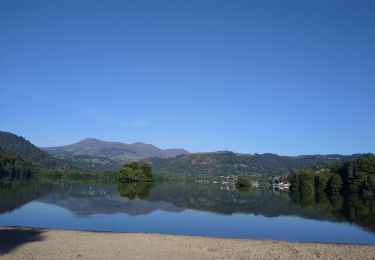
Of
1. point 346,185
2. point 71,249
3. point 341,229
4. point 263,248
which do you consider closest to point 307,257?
point 263,248

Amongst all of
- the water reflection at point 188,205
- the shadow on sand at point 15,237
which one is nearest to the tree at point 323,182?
the water reflection at point 188,205

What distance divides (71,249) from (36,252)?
6.99 ft

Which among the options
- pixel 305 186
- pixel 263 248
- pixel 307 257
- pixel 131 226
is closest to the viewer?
pixel 307 257

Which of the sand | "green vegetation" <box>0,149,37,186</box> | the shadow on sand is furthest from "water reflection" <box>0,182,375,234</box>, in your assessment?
"green vegetation" <box>0,149,37,186</box>

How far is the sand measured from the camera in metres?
25.0

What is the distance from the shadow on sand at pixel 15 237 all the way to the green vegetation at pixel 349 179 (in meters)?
107

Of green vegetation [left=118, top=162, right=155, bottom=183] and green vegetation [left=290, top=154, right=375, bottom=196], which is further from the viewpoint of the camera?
green vegetation [left=118, top=162, right=155, bottom=183]

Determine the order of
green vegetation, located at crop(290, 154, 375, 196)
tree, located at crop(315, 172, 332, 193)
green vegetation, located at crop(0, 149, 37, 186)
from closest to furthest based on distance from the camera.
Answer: green vegetation, located at crop(290, 154, 375, 196), tree, located at crop(315, 172, 332, 193), green vegetation, located at crop(0, 149, 37, 186)

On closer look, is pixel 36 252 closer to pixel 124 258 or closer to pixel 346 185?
pixel 124 258

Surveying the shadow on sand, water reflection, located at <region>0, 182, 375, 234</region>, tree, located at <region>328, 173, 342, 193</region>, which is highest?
tree, located at <region>328, 173, 342, 193</region>

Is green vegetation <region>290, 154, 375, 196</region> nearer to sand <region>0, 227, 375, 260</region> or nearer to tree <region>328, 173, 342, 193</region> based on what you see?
tree <region>328, 173, 342, 193</region>

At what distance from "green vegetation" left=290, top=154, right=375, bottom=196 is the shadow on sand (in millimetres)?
106524

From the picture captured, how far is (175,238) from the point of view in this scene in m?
31.8

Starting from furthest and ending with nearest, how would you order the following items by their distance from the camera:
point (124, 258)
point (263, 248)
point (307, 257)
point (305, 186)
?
point (305, 186), point (263, 248), point (307, 257), point (124, 258)
